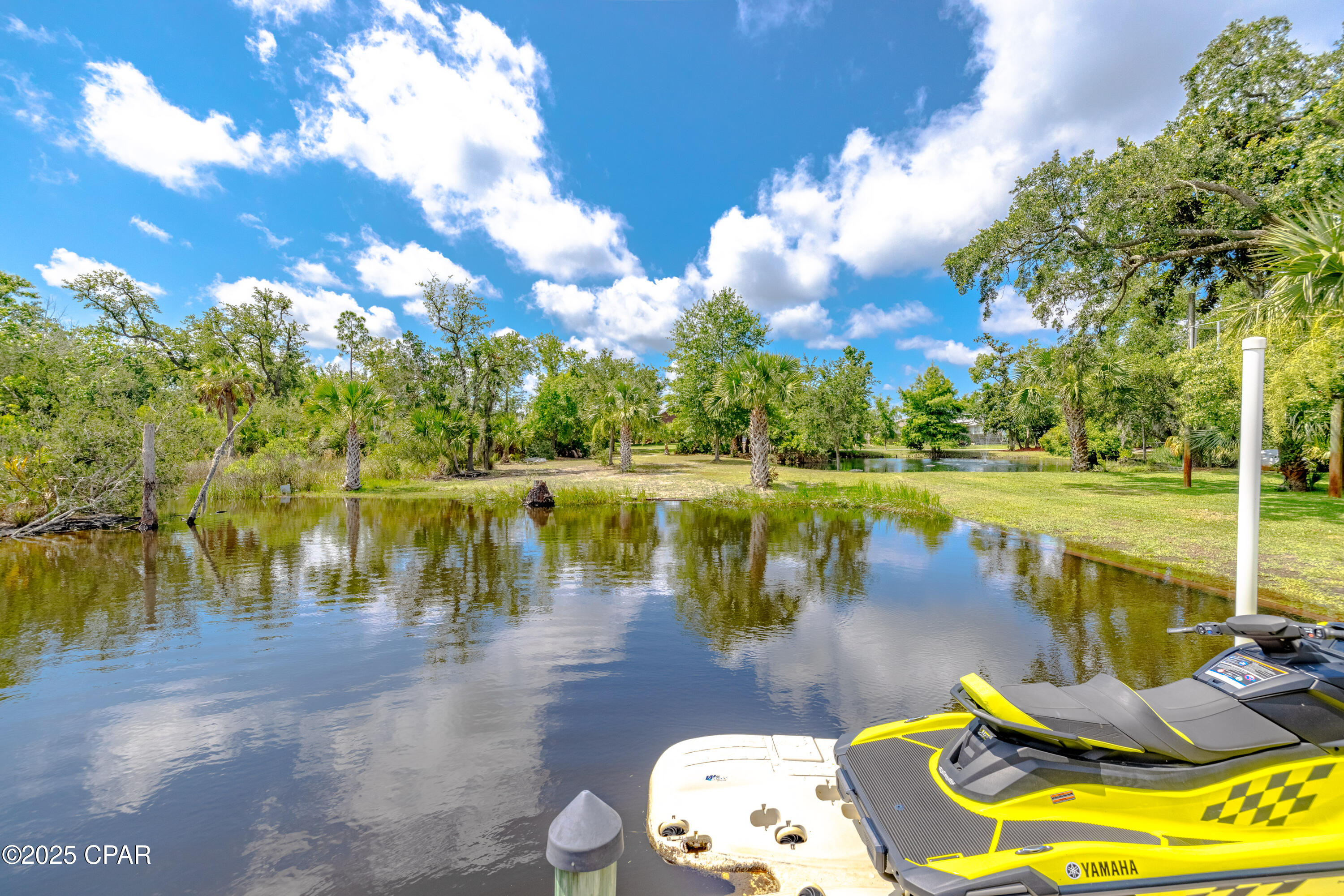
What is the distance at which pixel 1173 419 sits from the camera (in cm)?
2925

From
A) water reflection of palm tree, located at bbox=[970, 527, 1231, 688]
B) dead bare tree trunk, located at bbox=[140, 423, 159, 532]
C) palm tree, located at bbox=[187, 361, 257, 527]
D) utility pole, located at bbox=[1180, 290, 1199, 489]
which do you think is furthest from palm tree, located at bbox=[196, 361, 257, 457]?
utility pole, located at bbox=[1180, 290, 1199, 489]

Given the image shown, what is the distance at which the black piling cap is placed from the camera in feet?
6.21

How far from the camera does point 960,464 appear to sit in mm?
41406

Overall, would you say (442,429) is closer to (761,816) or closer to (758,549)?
(758,549)

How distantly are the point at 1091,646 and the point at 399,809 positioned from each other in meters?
7.43

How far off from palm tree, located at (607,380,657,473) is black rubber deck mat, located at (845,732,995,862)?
95.9 ft

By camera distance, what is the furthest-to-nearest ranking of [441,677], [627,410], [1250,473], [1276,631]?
[627,410], [441,677], [1250,473], [1276,631]

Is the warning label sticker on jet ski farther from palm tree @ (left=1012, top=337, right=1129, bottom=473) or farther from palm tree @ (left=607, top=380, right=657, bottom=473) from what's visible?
palm tree @ (left=607, top=380, right=657, bottom=473)

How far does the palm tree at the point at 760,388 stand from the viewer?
2233 centimetres

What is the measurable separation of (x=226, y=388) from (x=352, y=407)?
10.6 m

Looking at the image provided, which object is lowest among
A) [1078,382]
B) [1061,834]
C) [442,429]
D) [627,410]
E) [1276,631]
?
[1061,834]

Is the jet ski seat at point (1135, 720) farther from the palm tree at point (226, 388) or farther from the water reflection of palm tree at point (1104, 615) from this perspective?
the palm tree at point (226, 388)

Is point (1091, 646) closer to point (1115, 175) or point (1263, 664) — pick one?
point (1263, 664)

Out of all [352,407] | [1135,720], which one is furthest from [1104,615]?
[352,407]
